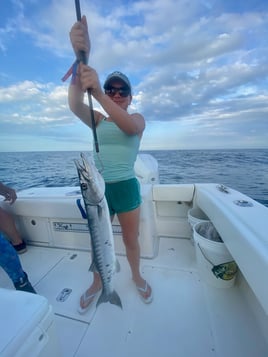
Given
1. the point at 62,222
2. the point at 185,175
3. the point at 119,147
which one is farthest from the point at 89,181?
the point at 185,175

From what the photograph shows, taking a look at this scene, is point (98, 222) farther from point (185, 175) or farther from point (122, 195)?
point (185, 175)

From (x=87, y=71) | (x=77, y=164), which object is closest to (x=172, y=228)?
(x=77, y=164)

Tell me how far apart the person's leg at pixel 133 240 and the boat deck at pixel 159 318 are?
93mm

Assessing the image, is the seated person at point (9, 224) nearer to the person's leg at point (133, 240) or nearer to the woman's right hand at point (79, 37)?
the person's leg at point (133, 240)

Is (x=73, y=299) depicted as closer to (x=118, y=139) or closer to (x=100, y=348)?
(x=100, y=348)

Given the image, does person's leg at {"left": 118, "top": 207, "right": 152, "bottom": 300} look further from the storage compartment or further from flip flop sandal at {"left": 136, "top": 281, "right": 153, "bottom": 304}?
the storage compartment

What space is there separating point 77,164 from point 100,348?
1231 millimetres

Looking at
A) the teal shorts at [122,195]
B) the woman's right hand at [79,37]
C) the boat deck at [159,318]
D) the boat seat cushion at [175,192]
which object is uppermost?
the woman's right hand at [79,37]

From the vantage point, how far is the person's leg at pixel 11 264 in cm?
148

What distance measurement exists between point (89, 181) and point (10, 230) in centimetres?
187

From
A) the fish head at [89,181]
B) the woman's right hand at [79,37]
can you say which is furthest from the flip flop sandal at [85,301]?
the woman's right hand at [79,37]

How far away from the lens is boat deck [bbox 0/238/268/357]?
→ 1.22 meters

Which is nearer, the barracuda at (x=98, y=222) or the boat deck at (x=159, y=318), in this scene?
the barracuda at (x=98, y=222)

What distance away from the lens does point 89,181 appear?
100 cm
